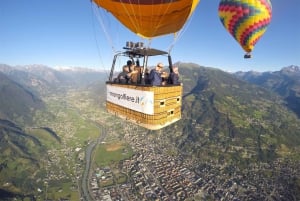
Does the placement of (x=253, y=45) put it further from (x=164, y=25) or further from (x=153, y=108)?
(x=153, y=108)

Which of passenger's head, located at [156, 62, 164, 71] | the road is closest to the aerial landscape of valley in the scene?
the road

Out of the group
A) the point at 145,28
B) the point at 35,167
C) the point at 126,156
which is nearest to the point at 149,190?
the point at 126,156

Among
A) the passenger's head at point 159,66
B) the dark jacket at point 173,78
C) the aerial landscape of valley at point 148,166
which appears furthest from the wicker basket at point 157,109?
the aerial landscape of valley at point 148,166

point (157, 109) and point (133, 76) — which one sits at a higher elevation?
point (133, 76)

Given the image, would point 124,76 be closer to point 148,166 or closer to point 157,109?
point 157,109

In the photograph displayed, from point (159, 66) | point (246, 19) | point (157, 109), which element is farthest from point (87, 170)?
point (157, 109)
